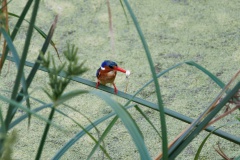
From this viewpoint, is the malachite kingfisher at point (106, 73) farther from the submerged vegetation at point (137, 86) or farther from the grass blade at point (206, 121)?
the grass blade at point (206, 121)

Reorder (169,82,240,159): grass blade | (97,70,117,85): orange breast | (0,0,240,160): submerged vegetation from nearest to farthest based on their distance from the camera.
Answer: (169,82,240,159): grass blade < (97,70,117,85): orange breast < (0,0,240,160): submerged vegetation

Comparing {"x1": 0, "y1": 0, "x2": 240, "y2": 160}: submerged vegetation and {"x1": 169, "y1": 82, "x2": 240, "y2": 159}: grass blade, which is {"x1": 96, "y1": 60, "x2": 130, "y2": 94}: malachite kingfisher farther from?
{"x1": 169, "y1": 82, "x2": 240, "y2": 159}: grass blade

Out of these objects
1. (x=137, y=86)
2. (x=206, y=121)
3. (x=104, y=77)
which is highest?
(x=137, y=86)

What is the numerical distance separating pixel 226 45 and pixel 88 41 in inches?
23.0

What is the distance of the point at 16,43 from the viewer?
2.39 m

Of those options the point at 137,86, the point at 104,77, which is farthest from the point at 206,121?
the point at 137,86

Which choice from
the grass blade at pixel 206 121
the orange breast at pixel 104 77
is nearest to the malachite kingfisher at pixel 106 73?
the orange breast at pixel 104 77

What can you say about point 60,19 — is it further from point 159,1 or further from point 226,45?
point 226,45

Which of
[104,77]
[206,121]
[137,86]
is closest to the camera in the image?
[206,121]

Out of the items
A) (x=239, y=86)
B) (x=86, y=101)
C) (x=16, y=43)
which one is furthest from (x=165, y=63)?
(x=239, y=86)

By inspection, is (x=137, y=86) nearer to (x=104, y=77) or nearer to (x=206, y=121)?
(x=104, y=77)

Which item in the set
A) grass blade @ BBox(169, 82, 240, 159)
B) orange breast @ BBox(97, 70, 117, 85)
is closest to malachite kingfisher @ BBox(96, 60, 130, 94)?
orange breast @ BBox(97, 70, 117, 85)

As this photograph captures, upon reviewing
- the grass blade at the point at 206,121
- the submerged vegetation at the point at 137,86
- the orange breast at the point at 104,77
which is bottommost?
the grass blade at the point at 206,121

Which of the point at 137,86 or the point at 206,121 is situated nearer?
the point at 206,121
